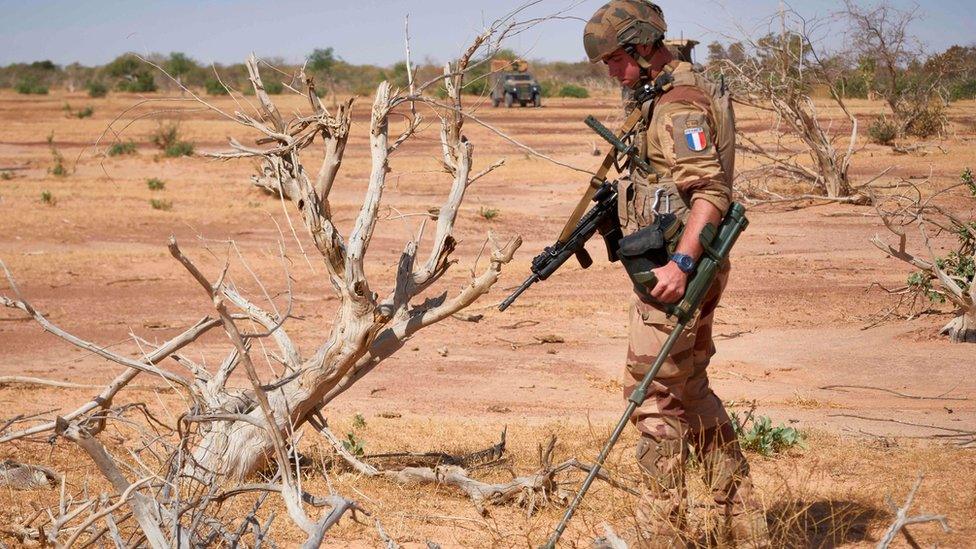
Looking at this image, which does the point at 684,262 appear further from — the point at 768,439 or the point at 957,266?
the point at 957,266

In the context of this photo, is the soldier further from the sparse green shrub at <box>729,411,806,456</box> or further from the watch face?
the sparse green shrub at <box>729,411,806,456</box>

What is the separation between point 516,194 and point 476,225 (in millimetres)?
2811

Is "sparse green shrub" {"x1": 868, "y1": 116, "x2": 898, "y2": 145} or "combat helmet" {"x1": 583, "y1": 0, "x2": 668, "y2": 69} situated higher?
"combat helmet" {"x1": 583, "y1": 0, "x2": 668, "y2": 69}

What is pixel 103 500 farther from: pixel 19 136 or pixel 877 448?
pixel 19 136

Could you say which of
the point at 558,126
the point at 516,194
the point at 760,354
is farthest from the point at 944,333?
the point at 558,126

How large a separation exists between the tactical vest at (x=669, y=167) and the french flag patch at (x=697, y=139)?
9 cm

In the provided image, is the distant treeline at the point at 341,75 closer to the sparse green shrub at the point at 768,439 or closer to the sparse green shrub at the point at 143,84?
the sparse green shrub at the point at 143,84

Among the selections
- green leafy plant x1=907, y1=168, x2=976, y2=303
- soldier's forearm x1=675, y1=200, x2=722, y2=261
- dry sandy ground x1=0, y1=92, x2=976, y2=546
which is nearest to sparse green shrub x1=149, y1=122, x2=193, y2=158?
dry sandy ground x1=0, y1=92, x2=976, y2=546

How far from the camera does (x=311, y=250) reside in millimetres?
11859

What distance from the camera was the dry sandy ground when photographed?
495cm

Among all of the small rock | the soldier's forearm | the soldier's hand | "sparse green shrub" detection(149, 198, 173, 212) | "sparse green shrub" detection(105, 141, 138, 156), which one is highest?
the soldier's forearm

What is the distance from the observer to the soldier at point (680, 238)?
3.40 metres

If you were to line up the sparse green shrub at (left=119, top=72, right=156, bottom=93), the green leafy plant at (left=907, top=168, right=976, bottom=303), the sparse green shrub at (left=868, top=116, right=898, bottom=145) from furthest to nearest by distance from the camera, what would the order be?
the sparse green shrub at (left=119, top=72, right=156, bottom=93) < the sparse green shrub at (left=868, top=116, right=898, bottom=145) < the green leafy plant at (left=907, top=168, right=976, bottom=303)

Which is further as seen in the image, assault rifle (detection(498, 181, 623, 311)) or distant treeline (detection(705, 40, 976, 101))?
distant treeline (detection(705, 40, 976, 101))
